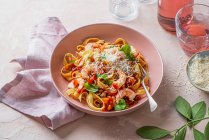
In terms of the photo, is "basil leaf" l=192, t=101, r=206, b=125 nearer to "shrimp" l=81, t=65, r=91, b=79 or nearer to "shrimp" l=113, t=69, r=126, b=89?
"shrimp" l=113, t=69, r=126, b=89

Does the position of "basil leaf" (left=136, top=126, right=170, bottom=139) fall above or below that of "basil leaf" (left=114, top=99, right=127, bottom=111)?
below

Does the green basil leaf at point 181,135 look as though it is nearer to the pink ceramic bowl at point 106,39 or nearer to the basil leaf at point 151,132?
the basil leaf at point 151,132

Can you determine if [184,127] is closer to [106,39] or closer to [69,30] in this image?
[106,39]

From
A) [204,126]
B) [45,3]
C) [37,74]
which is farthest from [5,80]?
[204,126]

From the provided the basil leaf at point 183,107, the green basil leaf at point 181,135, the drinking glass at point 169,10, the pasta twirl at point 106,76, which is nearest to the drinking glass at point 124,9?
the drinking glass at point 169,10

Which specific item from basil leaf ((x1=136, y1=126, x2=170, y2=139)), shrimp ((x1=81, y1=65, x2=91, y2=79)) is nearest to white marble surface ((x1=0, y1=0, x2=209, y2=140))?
basil leaf ((x1=136, y1=126, x2=170, y2=139))

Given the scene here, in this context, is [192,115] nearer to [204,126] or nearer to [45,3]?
[204,126]
